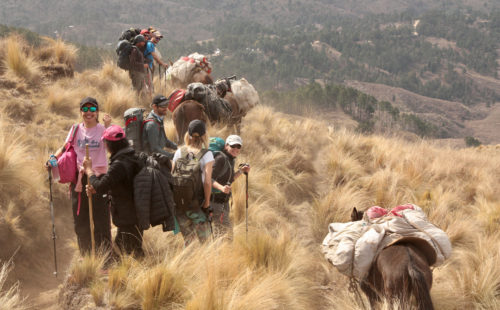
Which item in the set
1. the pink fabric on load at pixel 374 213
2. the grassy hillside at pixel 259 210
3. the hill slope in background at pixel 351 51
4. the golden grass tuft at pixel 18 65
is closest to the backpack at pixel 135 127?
the grassy hillside at pixel 259 210

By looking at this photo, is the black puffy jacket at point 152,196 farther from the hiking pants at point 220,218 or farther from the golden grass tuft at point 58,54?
the golden grass tuft at point 58,54

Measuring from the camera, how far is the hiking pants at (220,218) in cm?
453

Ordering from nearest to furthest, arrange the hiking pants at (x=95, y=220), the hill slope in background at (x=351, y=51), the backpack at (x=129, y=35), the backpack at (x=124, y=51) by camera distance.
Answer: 1. the hiking pants at (x=95, y=220)
2. the backpack at (x=124, y=51)
3. the backpack at (x=129, y=35)
4. the hill slope in background at (x=351, y=51)

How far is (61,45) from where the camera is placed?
10156 mm

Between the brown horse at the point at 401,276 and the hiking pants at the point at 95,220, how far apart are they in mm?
2469

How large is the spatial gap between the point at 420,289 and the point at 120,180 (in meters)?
2.50

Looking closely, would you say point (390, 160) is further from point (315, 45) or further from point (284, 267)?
point (315, 45)

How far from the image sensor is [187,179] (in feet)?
12.9

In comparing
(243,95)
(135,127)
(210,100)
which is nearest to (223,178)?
(135,127)

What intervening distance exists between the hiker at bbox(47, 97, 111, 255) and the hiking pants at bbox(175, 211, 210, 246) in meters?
0.72

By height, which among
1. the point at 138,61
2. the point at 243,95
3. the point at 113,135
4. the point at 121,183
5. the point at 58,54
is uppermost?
the point at 113,135

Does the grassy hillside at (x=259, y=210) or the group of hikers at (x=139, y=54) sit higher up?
the group of hikers at (x=139, y=54)

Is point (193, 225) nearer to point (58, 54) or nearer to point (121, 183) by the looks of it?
point (121, 183)

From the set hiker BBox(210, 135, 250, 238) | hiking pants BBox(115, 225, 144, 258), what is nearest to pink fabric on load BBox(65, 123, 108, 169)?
hiking pants BBox(115, 225, 144, 258)
